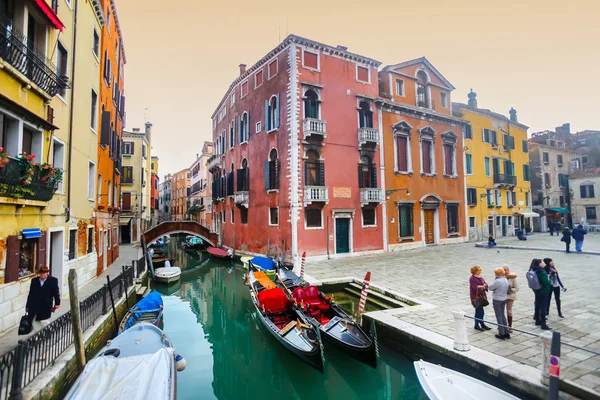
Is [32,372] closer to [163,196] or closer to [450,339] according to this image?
[450,339]

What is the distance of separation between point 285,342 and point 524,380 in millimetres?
4438

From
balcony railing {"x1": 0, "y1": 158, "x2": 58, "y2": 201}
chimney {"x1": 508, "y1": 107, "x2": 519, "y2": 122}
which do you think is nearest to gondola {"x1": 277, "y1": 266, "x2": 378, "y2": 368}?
balcony railing {"x1": 0, "y1": 158, "x2": 58, "y2": 201}

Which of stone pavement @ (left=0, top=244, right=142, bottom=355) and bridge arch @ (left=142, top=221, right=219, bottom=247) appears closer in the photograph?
stone pavement @ (left=0, top=244, right=142, bottom=355)

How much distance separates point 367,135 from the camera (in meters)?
19.1

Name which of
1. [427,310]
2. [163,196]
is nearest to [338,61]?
[427,310]

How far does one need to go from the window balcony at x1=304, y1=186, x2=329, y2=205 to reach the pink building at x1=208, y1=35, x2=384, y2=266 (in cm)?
5

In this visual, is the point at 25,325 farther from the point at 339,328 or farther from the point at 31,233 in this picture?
the point at 339,328

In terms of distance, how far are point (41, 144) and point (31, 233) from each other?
89.5 inches

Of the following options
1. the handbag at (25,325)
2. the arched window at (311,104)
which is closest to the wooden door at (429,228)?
the arched window at (311,104)

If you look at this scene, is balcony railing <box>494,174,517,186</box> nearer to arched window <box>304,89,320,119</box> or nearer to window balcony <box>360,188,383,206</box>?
window balcony <box>360,188,383,206</box>

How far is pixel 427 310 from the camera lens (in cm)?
834

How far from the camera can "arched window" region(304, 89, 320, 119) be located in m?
18.3

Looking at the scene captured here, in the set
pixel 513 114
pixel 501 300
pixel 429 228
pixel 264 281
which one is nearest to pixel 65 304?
pixel 264 281

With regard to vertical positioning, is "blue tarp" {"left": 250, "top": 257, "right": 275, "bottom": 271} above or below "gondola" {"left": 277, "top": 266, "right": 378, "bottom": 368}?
above
